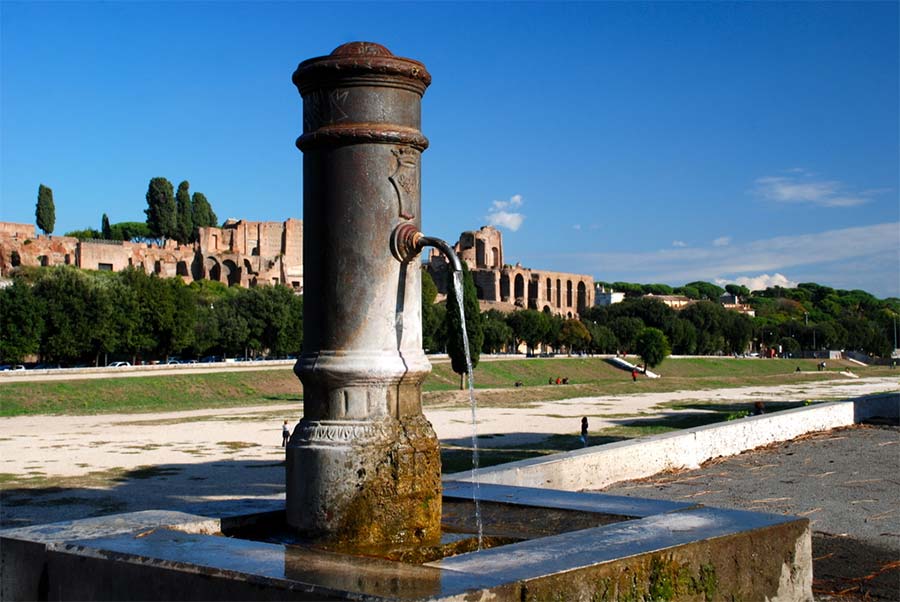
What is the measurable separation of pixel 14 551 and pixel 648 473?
768 cm

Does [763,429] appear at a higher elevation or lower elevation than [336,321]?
lower

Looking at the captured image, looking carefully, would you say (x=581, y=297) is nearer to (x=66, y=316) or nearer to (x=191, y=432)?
(x=66, y=316)

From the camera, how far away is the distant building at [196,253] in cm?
8731

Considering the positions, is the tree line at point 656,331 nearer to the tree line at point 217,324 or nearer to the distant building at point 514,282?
the tree line at point 217,324

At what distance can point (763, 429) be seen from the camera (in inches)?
540

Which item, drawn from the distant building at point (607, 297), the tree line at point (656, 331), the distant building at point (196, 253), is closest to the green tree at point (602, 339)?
the tree line at point (656, 331)

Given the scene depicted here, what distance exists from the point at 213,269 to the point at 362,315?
9593cm

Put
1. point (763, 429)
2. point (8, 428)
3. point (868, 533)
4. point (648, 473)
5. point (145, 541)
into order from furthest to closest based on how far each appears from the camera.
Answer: point (8, 428), point (763, 429), point (648, 473), point (868, 533), point (145, 541)

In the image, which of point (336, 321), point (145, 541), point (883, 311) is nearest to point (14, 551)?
point (145, 541)

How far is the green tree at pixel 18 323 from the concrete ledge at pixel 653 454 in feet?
136

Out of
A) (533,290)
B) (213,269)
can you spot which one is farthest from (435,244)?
(533,290)

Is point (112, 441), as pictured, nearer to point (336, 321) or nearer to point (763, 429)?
point (763, 429)

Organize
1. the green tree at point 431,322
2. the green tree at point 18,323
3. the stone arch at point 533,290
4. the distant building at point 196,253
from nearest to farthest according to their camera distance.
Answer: the green tree at point 18,323 → the green tree at point 431,322 → the distant building at point 196,253 → the stone arch at point 533,290

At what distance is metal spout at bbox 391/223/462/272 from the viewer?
4.86 metres
